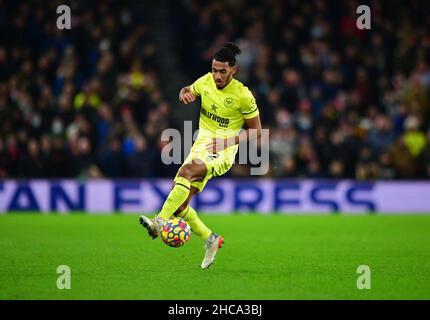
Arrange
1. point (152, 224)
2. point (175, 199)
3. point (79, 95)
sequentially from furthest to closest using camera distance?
point (79, 95), point (175, 199), point (152, 224)

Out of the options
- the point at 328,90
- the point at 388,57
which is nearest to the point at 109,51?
the point at 328,90

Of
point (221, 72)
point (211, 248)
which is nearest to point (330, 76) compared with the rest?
point (221, 72)

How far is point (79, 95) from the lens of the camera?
20812 millimetres

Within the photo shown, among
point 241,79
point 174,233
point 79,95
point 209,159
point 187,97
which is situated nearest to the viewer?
point 174,233

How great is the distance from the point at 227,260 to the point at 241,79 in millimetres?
11207

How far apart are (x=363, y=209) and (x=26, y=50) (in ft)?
31.0

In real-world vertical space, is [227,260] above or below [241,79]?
below

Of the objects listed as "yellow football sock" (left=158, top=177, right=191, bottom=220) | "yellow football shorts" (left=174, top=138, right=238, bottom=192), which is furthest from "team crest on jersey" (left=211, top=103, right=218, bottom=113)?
"yellow football sock" (left=158, top=177, right=191, bottom=220)

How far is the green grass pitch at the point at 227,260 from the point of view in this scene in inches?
326

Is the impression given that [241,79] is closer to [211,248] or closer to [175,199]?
[211,248]

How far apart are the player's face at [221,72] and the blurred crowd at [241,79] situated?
972cm

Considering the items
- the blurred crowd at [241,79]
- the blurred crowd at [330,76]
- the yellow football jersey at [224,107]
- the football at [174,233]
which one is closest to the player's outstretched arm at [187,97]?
the yellow football jersey at [224,107]

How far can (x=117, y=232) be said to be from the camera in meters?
14.6
